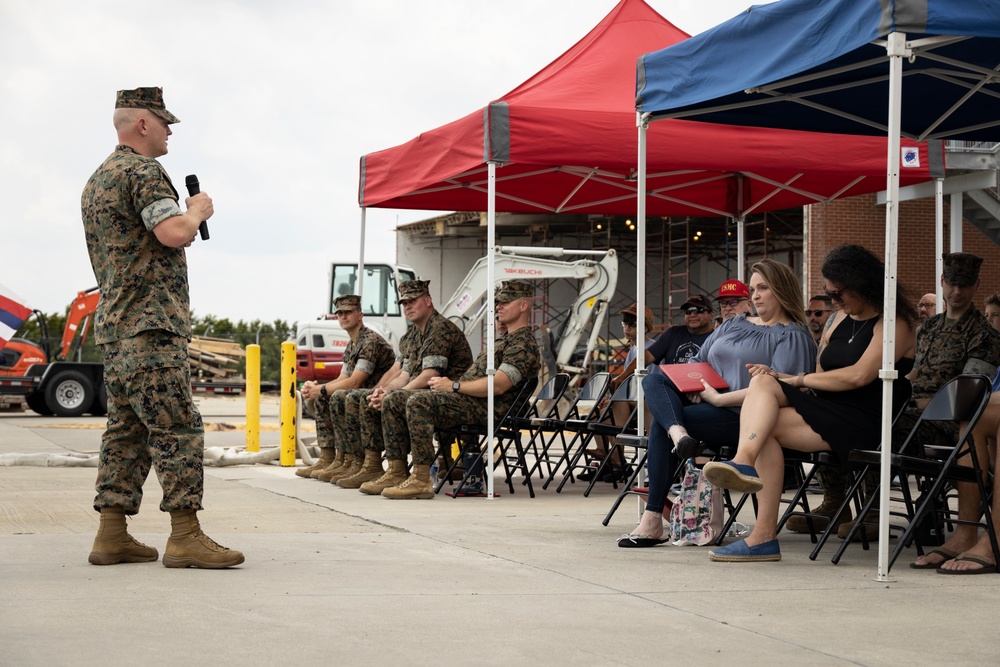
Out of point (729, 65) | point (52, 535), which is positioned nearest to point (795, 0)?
point (729, 65)

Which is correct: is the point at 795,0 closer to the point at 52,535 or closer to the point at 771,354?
the point at 771,354

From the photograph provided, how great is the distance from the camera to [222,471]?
1136cm

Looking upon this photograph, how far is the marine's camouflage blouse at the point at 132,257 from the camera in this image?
518cm

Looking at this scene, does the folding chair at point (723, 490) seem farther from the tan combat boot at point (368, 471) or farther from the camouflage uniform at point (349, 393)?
the camouflage uniform at point (349, 393)

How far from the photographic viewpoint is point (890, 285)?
517 centimetres

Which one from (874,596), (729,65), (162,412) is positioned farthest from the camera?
(729,65)

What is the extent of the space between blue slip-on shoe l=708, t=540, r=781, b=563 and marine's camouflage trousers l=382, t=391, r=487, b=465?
324cm

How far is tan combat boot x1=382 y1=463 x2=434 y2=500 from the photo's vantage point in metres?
8.65

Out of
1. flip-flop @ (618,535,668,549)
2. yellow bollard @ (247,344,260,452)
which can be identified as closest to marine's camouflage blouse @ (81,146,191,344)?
flip-flop @ (618,535,668,549)

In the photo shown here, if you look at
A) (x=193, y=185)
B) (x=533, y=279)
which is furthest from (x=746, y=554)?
(x=533, y=279)

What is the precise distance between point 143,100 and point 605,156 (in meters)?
4.06

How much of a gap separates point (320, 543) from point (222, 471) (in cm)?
535

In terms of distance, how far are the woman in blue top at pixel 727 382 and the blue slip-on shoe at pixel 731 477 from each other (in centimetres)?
60

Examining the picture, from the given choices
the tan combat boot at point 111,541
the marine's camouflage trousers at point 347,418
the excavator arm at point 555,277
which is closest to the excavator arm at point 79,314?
the excavator arm at point 555,277
